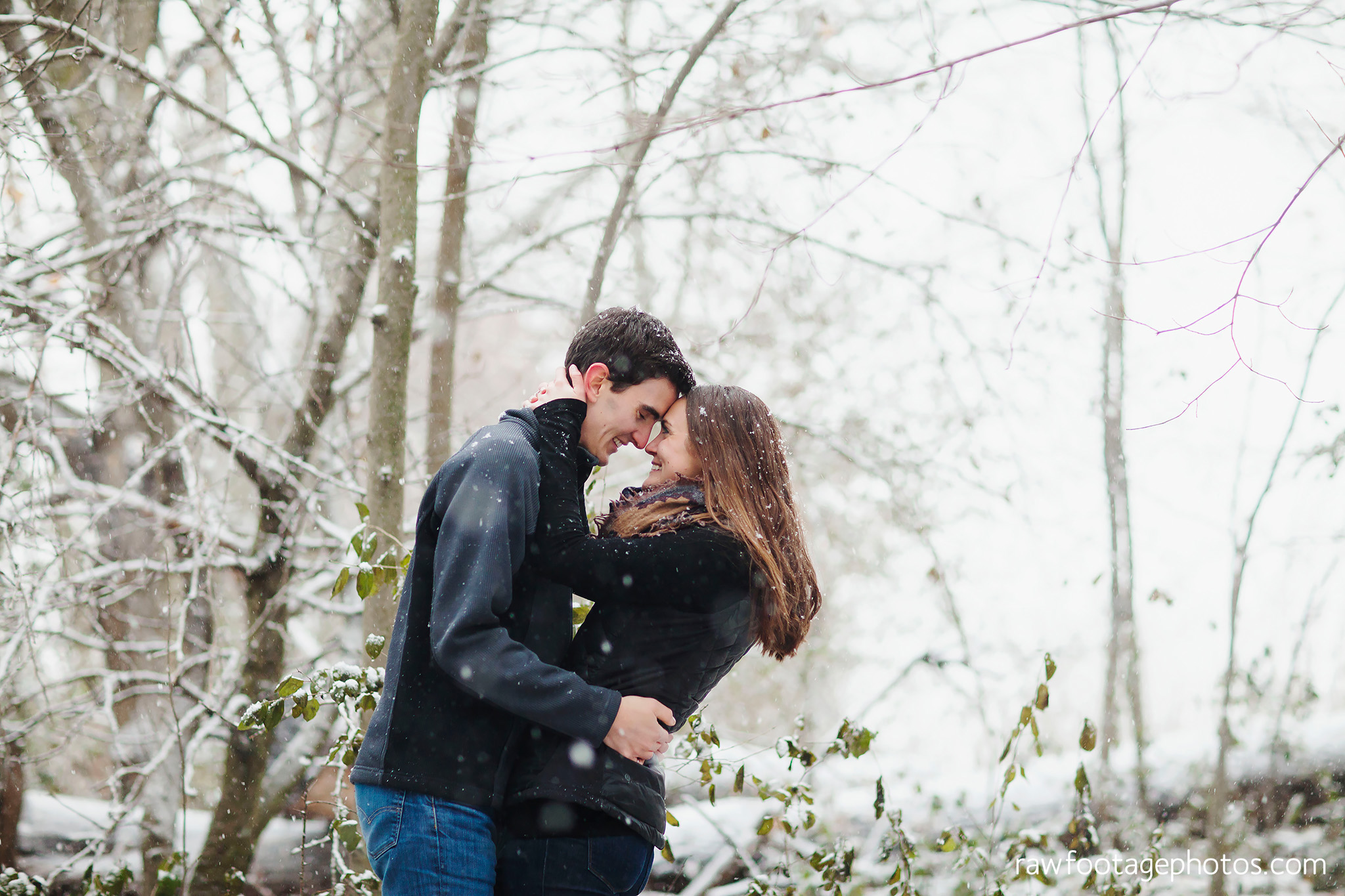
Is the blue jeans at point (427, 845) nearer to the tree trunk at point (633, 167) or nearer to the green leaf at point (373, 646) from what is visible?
the green leaf at point (373, 646)

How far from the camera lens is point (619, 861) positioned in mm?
1658

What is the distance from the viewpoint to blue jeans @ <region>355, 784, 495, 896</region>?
158cm

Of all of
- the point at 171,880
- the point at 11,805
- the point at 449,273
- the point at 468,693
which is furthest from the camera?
the point at 11,805

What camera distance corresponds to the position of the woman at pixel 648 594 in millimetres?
1636

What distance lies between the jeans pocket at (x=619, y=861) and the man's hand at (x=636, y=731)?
0.16m

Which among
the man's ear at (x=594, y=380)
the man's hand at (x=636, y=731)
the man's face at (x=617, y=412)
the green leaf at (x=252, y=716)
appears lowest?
the man's hand at (x=636, y=731)

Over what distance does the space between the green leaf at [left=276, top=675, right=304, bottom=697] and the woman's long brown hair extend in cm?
125

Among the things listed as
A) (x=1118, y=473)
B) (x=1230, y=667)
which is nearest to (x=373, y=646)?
(x=1230, y=667)

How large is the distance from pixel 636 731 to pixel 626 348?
827mm

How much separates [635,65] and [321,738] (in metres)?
3.11

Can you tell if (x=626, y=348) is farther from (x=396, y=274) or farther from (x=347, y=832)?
(x=347, y=832)

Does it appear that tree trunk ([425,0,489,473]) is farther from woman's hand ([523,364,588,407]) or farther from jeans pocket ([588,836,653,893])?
jeans pocket ([588,836,653,893])

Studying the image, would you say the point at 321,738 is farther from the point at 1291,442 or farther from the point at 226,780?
the point at 1291,442

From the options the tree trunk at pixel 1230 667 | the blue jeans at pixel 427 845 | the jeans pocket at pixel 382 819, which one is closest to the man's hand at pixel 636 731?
the blue jeans at pixel 427 845
